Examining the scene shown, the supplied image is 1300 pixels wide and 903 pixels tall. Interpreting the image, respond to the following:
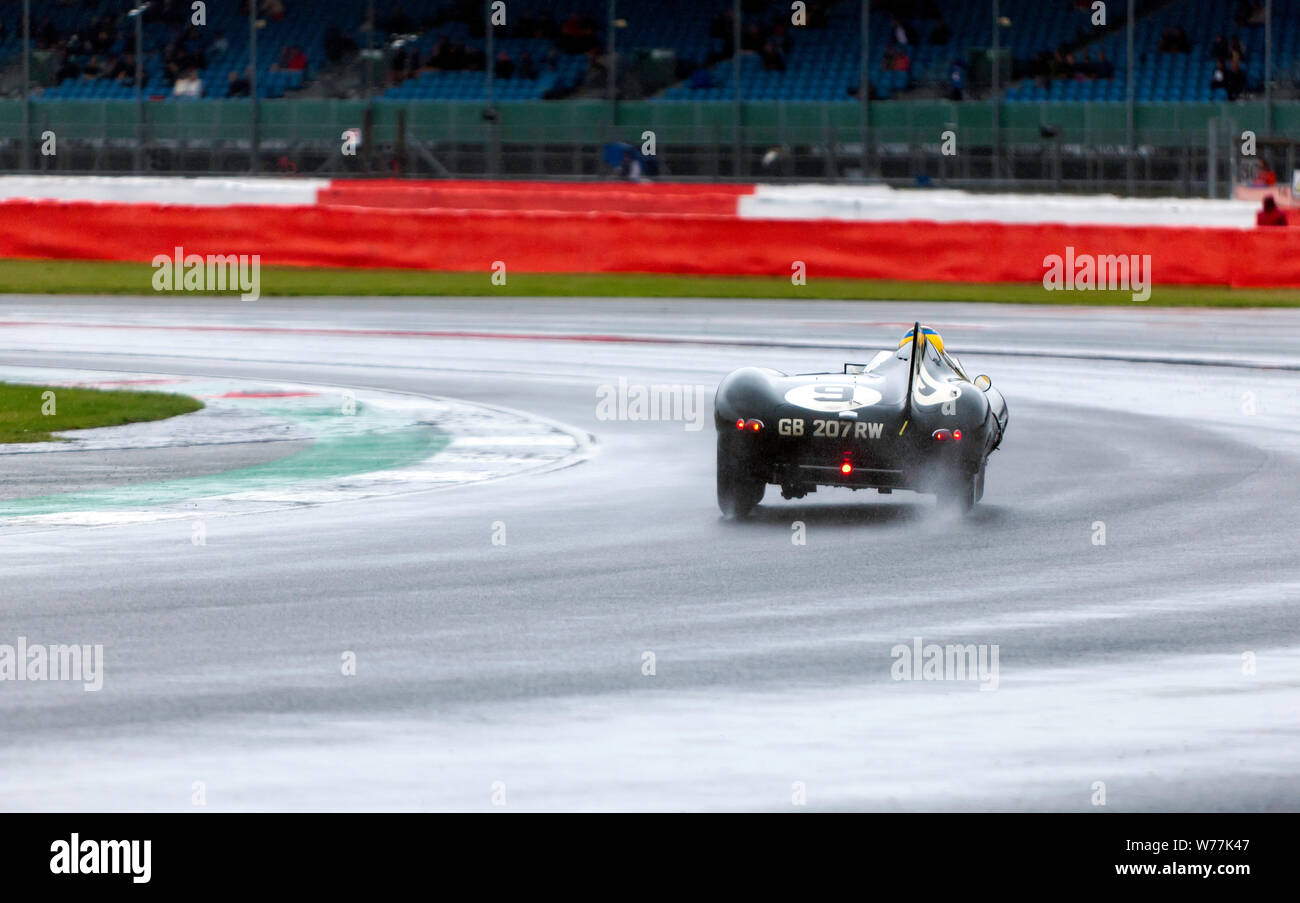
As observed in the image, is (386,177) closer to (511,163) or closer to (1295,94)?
(511,163)

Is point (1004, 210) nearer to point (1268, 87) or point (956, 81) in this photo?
point (1268, 87)

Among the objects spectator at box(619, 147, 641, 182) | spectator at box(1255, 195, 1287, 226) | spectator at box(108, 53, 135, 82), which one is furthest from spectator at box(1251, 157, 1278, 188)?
spectator at box(108, 53, 135, 82)

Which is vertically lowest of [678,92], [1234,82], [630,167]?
[630,167]

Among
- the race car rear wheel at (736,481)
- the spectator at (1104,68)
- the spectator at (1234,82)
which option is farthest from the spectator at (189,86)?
the race car rear wheel at (736,481)

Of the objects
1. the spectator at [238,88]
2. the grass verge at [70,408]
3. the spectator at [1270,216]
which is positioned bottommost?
the grass verge at [70,408]

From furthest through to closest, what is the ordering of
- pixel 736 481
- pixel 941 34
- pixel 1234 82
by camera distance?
pixel 941 34
pixel 1234 82
pixel 736 481

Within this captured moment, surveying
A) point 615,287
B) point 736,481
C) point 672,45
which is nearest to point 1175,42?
point 672,45

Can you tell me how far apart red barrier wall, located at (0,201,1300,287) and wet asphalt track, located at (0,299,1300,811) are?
47.1ft

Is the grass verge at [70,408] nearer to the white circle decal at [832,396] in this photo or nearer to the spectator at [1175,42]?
the white circle decal at [832,396]

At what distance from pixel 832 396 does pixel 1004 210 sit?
2017 centimetres

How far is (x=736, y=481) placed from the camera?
10.2 m

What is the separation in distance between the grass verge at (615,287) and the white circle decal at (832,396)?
53.6 feet

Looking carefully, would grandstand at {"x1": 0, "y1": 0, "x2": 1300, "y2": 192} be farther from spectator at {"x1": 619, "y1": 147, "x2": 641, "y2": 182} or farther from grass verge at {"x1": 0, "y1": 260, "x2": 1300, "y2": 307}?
grass verge at {"x1": 0, "y1": 260, "x2": 1300, "y2": 307}

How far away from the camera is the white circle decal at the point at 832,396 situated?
32.1ft
